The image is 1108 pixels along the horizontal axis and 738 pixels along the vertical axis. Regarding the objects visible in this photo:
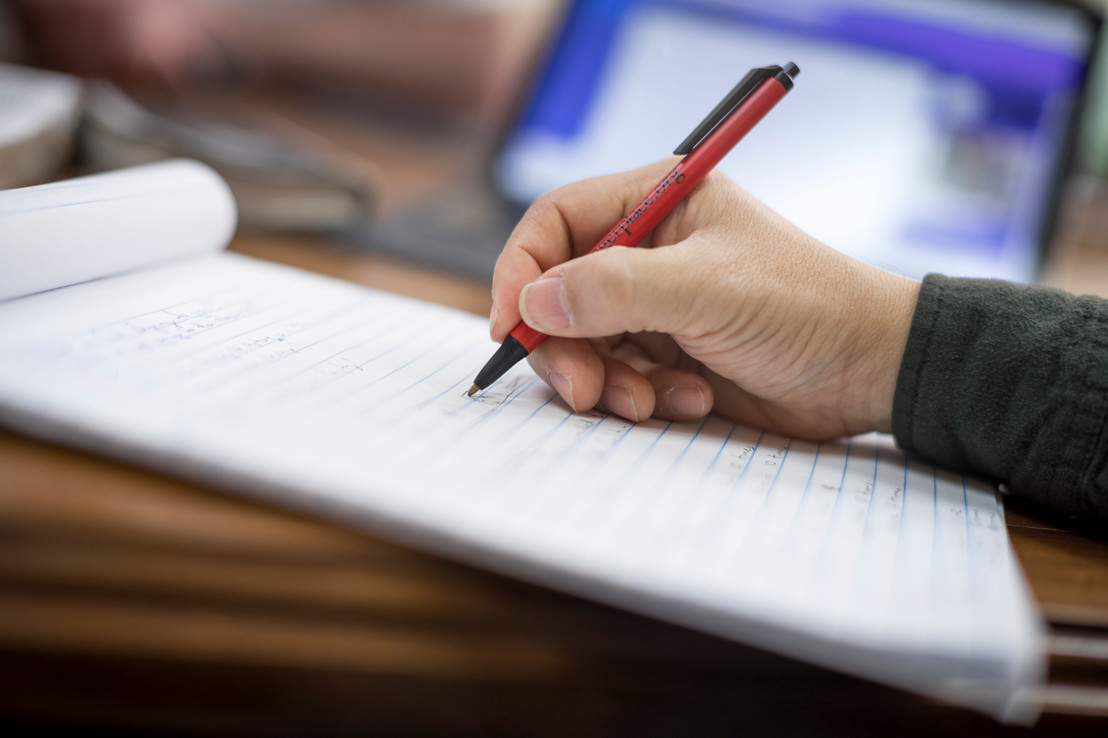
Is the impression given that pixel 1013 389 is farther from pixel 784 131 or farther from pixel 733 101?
pixel 784 131

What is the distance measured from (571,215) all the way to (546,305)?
0.30 feet

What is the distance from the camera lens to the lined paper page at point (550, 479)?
0.75 ft

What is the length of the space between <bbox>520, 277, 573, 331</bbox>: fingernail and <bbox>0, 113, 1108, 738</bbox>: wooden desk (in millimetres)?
149

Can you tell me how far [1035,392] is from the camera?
35 cm

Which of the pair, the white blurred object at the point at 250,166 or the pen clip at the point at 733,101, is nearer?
the pen clip at the point at 733,101

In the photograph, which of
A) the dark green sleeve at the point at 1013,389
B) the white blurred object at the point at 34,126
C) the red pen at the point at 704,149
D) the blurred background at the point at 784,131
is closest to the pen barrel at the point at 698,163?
the red pen at the point at 704,149

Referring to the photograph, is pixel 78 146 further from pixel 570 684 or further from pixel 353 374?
pixel 570 684

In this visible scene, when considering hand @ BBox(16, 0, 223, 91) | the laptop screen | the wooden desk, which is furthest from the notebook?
hand @ BBox(16, 0, 223, 91)

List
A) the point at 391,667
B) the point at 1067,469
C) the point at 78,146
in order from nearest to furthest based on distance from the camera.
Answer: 1. the point at 391,667
2. the point at 1067,469
3. the point at 78,146

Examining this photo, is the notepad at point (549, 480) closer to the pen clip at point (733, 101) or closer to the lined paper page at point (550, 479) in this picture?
the lined paper page at point (550, 479)

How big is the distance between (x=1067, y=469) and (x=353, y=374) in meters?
0.33

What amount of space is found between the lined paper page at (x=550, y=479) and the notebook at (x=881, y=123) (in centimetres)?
32

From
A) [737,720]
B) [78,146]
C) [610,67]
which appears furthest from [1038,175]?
[78,146]

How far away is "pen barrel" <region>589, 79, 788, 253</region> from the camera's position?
37 centimetres
